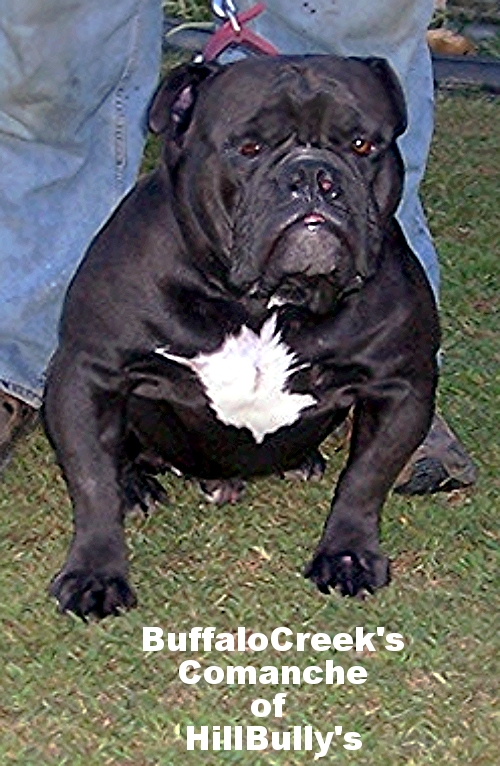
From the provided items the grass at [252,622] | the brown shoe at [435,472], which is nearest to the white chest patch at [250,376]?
the grass at [252,622]

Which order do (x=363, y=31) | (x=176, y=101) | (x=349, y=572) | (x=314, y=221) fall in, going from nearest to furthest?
(x=314, y=221)
(x=176, y=101)
(x=349, y=572)
(x=363, y=31)

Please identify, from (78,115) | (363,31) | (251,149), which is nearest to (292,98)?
(251,149)

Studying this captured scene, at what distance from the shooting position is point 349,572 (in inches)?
102

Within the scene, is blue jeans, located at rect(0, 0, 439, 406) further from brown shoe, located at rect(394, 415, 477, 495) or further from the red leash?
brown shoe, located at rect(394, 415, 477, 495)

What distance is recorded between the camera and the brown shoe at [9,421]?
2953 mm

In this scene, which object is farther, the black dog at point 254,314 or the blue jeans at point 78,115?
the blue jeans at point 78,115

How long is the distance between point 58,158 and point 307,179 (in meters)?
0.73

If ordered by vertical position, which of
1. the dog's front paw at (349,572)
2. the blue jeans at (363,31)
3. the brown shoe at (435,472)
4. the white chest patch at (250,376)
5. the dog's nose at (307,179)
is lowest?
the brown shoe at (435,472)

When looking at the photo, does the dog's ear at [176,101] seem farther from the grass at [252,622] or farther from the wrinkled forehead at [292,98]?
the grass at [252,622]

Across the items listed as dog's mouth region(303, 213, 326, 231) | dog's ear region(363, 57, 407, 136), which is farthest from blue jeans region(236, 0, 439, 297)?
dog's mouth region(303, 213, 326, 231)

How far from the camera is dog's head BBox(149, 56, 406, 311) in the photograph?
7.64ft

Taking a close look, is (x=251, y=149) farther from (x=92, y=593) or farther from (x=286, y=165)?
(x=92, y=593)

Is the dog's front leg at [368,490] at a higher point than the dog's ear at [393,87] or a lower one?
lower

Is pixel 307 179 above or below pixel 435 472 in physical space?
above
